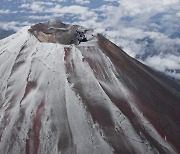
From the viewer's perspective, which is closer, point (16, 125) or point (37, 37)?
point (16, 125)

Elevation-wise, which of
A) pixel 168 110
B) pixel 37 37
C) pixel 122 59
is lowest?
pixel 168 110

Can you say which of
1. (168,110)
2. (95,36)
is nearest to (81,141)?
(168,110)

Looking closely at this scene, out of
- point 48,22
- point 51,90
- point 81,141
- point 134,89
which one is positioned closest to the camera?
point 81,141

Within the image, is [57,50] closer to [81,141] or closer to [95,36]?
[95,36]

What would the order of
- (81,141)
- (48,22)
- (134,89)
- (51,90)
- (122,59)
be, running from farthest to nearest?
(48,22) < (122,59) < (134,89) < (51,90) < (81,141)

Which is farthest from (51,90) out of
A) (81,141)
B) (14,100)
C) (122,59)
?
(122,59)

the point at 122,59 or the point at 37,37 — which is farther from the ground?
the point at 37,37
